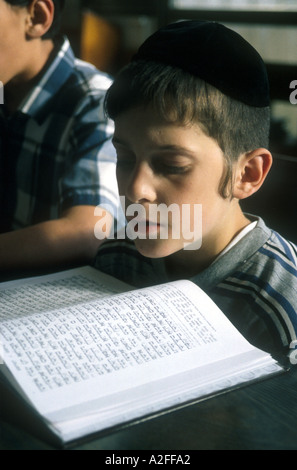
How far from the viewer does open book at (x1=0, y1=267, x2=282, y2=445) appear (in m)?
0.53

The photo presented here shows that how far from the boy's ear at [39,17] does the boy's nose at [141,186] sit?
664 mm

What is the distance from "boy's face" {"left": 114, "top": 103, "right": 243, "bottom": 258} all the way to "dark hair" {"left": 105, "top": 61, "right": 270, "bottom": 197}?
0.01 m

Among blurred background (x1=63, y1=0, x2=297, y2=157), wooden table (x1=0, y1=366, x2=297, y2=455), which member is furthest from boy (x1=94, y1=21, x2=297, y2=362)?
blurred background (x1=63, y1=0, x2=297, y2=157)

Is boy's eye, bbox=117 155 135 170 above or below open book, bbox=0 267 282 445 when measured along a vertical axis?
above

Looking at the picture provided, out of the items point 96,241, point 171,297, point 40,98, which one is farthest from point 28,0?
point 171,297

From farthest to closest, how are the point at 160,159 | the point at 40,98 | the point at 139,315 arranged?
the point at 40,98
the point at 160,159
the point at 139,315

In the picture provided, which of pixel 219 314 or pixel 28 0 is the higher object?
pixel 28 0

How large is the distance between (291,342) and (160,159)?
310mm

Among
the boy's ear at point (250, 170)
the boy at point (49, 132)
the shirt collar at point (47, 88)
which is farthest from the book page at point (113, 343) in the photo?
the shirt collar at point (47, 88)

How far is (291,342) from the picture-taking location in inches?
A: 28.4

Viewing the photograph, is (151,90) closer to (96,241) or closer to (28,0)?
(96,241)

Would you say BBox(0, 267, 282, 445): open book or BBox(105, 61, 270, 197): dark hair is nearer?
BBox(0, 267, 282, 445): open book

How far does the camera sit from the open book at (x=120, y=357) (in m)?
0.53

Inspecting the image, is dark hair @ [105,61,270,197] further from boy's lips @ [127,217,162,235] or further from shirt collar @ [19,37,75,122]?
shirt collar @ [19,37,75,122]
